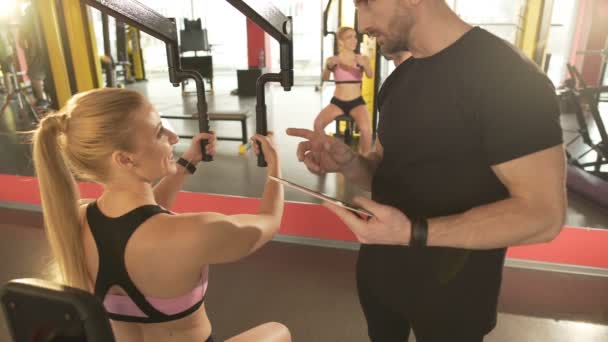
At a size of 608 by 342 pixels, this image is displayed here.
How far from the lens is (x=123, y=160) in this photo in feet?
3.36

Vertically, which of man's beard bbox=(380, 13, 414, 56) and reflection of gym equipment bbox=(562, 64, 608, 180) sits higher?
man's beard bbox=(380, 13, 414, 56)

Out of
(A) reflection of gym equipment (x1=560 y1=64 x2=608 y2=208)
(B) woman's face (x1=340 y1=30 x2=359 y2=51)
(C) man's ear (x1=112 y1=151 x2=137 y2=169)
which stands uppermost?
(B) woman's face (x1=340 y1=30 x2=359 y2=51)

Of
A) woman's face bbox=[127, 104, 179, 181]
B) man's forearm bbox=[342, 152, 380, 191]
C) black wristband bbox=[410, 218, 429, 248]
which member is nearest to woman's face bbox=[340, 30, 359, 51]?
man's forearm bbox=[342, 152, 380, 191]

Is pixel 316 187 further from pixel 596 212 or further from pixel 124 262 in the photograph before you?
pixel 124 262

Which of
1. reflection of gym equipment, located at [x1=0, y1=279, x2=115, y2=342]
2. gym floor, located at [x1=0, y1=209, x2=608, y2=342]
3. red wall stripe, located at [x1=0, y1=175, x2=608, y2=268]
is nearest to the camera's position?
reflection of gym equipment, located at [x1=0, y1=279, x2=115, y2=342]

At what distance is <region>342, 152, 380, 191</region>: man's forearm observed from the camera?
1.25 metres

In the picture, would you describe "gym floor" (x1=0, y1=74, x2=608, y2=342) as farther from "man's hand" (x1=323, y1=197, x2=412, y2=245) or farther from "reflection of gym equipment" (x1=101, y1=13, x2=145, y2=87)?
"reflection of gym equipment" (x1=101, y1=13, x2=145, y2=87)

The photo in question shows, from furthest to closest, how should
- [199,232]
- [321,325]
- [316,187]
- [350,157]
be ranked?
[316,187], [321,325], [350,157], [199,232]

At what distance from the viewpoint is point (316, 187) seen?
12.0 feet

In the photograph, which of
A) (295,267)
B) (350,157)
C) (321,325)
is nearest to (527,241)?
(350,157)

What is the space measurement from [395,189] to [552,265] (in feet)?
6.81

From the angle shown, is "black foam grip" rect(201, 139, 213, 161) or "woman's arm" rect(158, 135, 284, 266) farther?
"black foam grip" rect(201, 139, 213, 161)

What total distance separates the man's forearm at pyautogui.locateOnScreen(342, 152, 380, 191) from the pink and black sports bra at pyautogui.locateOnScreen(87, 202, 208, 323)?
57cm

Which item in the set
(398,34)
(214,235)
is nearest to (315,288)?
(214,235)
